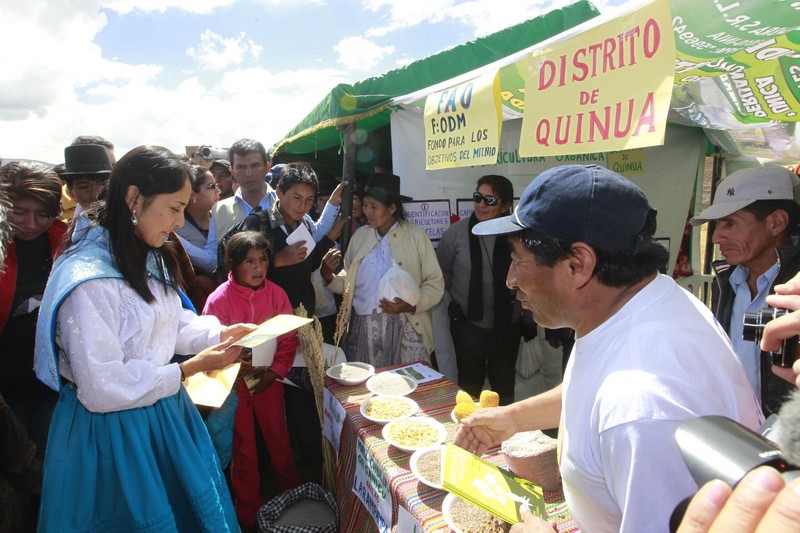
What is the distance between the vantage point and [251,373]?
9.16 ft

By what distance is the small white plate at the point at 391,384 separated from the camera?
2426 millimetres

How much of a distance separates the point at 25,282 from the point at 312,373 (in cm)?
162

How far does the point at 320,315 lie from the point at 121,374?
2.17m

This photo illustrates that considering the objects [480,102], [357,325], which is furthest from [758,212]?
[357,325]

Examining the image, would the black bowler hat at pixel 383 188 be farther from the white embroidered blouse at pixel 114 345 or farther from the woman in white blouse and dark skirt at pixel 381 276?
the white embroidered blouse at pixel 114 345

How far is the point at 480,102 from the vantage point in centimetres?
247

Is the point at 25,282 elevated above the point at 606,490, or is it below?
above

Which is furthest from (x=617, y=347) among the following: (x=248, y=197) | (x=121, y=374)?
(x=248, y=197)

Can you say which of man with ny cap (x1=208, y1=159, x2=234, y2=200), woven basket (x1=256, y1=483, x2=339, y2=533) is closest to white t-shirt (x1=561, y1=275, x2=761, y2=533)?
woven basket (x1=256, y1=483, x2=339, y2=533)

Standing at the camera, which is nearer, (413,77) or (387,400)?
(387,400)

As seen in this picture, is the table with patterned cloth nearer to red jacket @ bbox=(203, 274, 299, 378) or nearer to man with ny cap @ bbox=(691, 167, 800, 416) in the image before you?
red jacket @ bbox=(203, 274, 299, 378)

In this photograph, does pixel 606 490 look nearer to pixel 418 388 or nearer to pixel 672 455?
pixel 672 455

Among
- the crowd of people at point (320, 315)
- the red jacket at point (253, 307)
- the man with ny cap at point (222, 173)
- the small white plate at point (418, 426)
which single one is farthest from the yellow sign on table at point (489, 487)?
the man with ny cap at point (222, 173)

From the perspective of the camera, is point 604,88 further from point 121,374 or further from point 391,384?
point 121,374
